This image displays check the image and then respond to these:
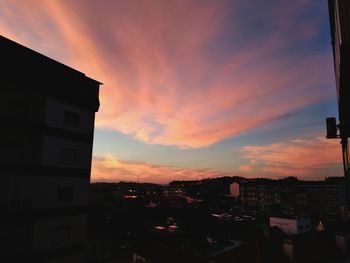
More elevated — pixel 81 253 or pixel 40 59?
pixel 40 59

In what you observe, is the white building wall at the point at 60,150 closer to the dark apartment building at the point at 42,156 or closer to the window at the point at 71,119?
the dark apartment building at the point at 42,156

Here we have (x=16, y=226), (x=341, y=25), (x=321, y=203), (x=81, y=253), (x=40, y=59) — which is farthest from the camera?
(x=321, y=203)

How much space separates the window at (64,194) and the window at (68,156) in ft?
6.85

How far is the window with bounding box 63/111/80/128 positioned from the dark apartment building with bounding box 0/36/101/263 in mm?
85

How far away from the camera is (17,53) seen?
862 inches

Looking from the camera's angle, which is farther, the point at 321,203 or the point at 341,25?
the point at 321,203

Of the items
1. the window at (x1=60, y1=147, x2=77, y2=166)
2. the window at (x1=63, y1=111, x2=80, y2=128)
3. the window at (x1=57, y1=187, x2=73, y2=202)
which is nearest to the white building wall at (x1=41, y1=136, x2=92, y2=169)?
the window at (x1=60, y1=147, x2=77, y2=166)

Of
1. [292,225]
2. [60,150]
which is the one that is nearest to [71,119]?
[60,150]

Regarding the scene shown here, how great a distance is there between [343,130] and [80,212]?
903 inches

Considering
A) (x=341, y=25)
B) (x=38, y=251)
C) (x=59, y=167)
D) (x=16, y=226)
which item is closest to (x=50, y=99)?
(x=59, y=167)

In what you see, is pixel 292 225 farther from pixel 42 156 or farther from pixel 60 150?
pixel 42 156

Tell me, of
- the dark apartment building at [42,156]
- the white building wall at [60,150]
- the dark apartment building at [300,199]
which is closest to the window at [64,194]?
the dark apartment building at [42,156]

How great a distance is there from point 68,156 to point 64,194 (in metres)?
3.13

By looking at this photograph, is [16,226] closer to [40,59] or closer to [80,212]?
[80,212]
